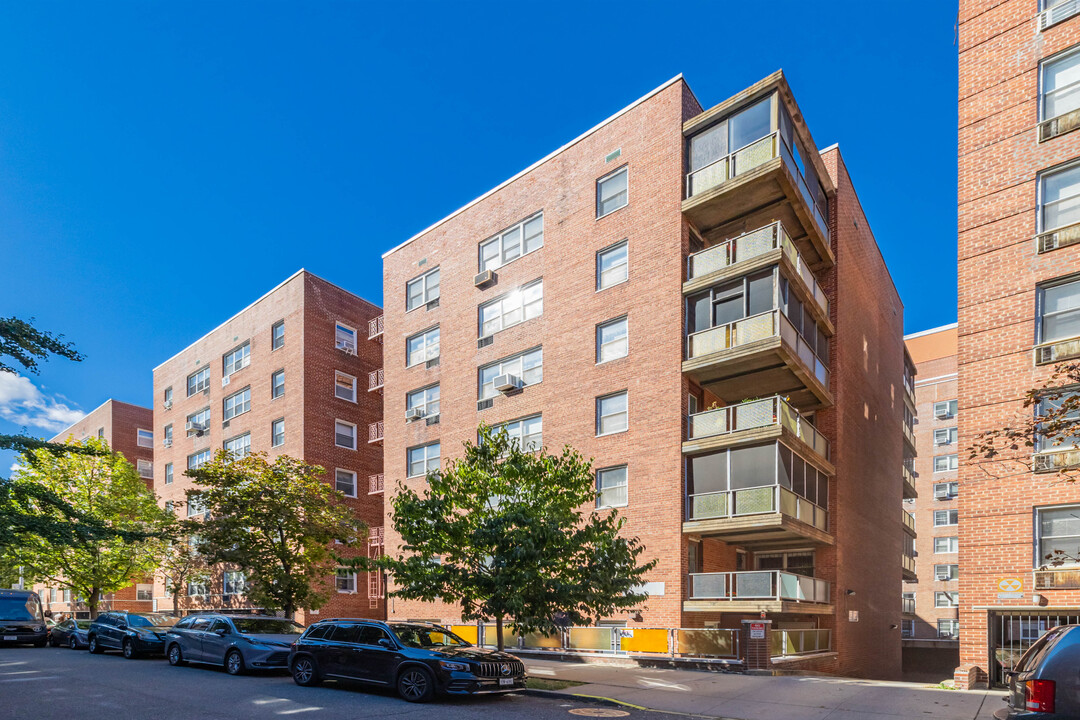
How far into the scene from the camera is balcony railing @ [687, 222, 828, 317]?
21609mm

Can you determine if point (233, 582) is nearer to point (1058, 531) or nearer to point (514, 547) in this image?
point (514, 547)

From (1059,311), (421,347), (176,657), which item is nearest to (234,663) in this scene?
(176,657)

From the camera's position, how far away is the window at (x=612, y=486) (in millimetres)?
23719

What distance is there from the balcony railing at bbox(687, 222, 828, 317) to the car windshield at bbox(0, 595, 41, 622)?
83.5 feet

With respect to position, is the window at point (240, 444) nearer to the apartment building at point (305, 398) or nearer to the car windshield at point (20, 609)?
the apartment building at point (305, 398)

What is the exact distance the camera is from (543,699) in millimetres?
14586

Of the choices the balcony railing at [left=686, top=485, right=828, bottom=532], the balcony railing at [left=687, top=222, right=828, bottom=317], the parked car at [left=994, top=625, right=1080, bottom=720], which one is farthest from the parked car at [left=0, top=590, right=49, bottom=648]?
the parked car at [left=994, top=625, right=1080, bottom=720]

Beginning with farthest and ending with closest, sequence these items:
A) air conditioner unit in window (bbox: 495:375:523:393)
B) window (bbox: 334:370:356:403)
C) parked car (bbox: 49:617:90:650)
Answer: window (bbox: 334:370:356:403)
air conditioner unit in window (bbox: 495:375:523:393)
parked car (bbox: 49:617:90:650)

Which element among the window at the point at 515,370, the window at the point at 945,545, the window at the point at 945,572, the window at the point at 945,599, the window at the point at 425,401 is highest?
the window at the point at 515,370

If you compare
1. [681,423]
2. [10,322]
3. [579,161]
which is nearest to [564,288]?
[579,161]

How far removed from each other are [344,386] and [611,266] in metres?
17.7

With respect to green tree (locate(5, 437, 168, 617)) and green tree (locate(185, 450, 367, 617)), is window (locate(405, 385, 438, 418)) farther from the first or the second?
green tree (locate(5, 437, 168, 617))

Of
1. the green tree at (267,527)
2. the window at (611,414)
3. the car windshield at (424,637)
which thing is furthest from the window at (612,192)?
the car windshield at (424,637)

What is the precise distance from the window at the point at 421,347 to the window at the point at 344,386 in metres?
6.18
